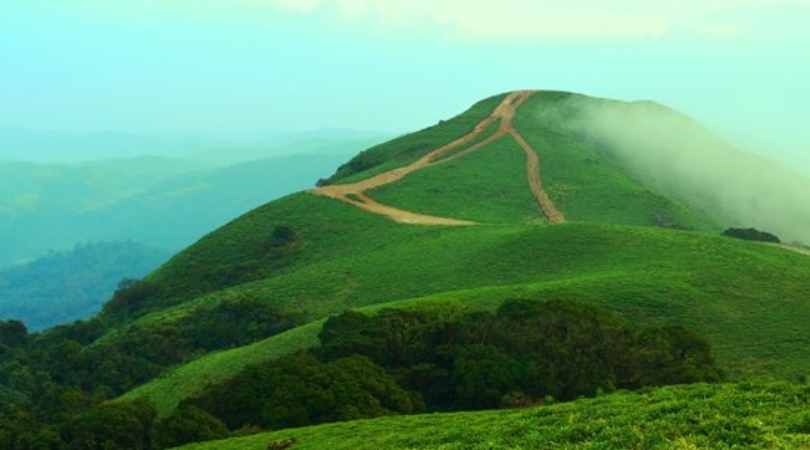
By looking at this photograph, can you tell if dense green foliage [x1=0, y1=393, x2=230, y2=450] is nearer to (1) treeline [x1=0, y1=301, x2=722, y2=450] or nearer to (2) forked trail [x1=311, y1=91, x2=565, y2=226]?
(1) treeline [x1=0, y1=301, x2=722, y2=450]

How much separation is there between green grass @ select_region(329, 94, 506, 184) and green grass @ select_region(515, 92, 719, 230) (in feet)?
28.6

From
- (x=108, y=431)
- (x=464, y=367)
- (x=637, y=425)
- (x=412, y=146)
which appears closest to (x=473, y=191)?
(x=412, y=146)

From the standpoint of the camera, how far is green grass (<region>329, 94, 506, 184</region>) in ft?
360

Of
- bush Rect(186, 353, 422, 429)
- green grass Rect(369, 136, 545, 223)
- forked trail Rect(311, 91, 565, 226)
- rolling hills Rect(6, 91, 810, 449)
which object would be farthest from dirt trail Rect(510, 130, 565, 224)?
bush Rect(186, 353, 422, 429)

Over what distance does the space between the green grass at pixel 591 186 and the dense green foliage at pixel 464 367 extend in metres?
46.2

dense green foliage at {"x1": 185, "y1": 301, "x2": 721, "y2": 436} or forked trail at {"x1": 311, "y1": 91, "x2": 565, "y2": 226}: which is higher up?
forked trail at {"x1": 311, "y1": 91, "x2": 565, "y2": 226}

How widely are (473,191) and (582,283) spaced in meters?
43.1

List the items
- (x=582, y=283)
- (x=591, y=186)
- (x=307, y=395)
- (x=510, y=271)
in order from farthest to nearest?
(x=591, y=186), (x=510, y=271), (x=582, y=283), (x=307, y=395)

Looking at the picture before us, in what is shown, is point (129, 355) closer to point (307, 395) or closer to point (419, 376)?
point (419, 376)

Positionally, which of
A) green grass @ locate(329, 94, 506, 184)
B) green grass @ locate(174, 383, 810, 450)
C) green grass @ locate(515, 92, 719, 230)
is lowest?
green grass @ locate(174, 383, 810, 450)

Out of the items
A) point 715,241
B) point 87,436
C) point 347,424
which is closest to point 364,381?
point 347,424

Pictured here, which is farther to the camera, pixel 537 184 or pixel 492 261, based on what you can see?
pixel 537 184

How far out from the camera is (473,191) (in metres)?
90.9

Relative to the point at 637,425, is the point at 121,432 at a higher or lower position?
lower
